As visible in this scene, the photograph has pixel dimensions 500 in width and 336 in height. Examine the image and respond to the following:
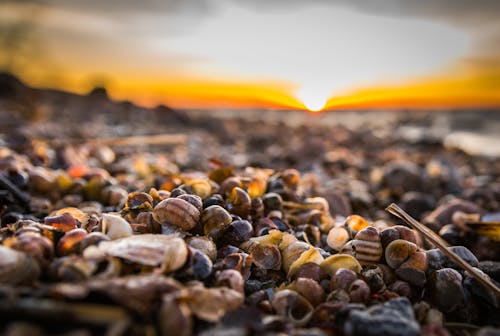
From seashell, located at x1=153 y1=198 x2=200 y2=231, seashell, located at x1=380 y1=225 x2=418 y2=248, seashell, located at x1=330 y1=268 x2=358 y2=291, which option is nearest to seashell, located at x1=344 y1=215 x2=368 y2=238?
seashell, located at x1=380 y1=225 x2=418 y2=248

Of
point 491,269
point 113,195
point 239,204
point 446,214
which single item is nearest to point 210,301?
point 239,204

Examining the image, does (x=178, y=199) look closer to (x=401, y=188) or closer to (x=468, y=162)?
(x=401, y=188)

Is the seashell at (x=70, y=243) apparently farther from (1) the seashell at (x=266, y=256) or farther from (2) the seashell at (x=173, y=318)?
(1) the seashell at (x=266, y=256)

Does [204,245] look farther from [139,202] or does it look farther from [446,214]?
[446,214]

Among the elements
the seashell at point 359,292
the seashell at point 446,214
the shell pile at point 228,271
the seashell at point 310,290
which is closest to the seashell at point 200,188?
the shell pile at point 228,271

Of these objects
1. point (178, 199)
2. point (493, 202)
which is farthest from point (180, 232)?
point (493, 202)

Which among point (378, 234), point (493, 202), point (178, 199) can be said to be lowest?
point (493, 202)

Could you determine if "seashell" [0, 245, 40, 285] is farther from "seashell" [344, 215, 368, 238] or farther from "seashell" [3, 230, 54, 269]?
"seashell" [344, 215, 368, 238]
